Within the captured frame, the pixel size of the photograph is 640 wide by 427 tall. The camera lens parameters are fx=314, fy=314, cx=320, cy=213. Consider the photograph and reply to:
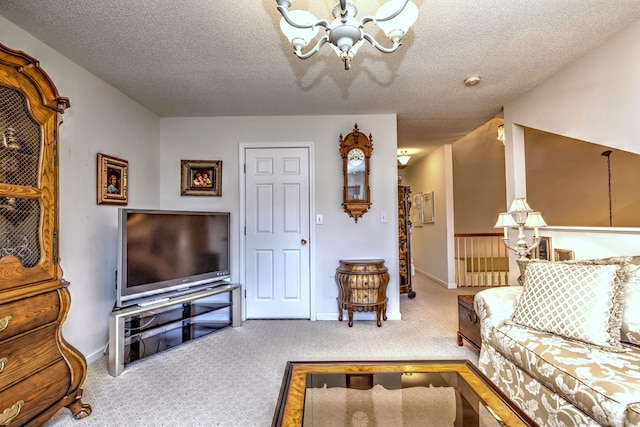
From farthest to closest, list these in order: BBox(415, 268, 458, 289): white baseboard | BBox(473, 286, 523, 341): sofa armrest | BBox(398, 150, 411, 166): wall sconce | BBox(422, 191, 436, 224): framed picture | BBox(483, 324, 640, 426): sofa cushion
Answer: BBox(398, 150, 411, 166): wall sconce → BBox(422, 191, 436, 224): framed picture → BBox(415, 268, 458, 289): white baseboard → BBox(473, 286, 523, 341): sofa armrest → BBox(483, 324, 640, 426): sofa cushion

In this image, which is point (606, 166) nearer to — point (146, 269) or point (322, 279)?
point (322, 279)

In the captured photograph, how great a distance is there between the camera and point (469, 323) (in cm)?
257

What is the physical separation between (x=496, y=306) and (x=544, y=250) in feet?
3.74

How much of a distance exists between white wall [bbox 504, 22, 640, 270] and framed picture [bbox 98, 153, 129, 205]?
382 centimetres

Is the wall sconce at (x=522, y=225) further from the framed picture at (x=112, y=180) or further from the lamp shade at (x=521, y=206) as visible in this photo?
the framed picture at (x=112, y=180)

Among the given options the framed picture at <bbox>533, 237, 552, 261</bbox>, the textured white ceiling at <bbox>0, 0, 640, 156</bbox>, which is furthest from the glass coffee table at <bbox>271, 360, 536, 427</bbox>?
the textured white ceiling at <bbox>0, 0, 640, 156</bbox>

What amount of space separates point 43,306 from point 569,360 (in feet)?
8.46

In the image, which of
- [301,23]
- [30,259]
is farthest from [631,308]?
[30,259]

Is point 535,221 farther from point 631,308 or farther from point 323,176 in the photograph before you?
A: point 323,176

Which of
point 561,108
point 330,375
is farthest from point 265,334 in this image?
point 561,108

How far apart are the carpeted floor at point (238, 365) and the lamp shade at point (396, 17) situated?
2064mm

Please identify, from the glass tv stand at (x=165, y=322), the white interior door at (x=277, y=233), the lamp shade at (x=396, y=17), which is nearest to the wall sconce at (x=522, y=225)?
the lamp shade at (x=396, y=17)

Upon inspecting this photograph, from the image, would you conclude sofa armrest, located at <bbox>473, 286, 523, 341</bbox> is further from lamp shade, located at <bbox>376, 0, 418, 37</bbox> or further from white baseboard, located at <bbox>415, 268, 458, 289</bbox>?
white baseboard, located at <bbox>415, 268, 458, 289</bbox>

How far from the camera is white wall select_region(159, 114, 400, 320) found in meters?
3.54
